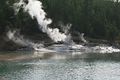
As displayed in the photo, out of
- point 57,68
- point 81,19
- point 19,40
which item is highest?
point 81,19

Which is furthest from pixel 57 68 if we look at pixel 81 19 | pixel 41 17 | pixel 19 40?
pixel 81 19

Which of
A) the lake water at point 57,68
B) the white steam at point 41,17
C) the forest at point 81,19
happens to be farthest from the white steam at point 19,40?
the lake water at point 57,68

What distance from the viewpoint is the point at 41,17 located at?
302ft

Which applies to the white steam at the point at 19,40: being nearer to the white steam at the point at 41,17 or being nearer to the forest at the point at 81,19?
the forest at the point at 81,19

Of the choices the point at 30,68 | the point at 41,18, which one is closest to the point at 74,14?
the point at 41,18

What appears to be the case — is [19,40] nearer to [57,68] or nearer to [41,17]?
[41,17]

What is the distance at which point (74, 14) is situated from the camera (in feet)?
338

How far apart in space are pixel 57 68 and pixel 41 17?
128ft

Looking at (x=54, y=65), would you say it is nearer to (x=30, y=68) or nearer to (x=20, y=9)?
(x=30, y=68)

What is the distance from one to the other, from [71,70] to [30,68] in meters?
5.98

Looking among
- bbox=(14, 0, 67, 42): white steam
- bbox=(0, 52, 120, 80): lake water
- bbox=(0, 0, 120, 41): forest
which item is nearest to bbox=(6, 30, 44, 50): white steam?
bbox=(0, 0, 120, 41): forest

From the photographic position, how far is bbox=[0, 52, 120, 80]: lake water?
153ft

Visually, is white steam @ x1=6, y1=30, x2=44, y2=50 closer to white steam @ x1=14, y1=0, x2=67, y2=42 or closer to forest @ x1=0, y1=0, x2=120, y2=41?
forest @ x1=0, y1=0, x2=120, y2=41

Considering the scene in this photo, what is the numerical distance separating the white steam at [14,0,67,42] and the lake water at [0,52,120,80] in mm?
22320
